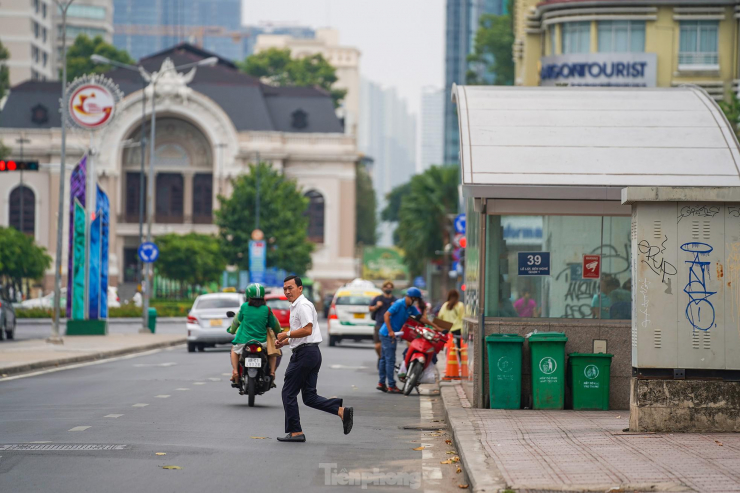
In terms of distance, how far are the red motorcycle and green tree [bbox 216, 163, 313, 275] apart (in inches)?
2083

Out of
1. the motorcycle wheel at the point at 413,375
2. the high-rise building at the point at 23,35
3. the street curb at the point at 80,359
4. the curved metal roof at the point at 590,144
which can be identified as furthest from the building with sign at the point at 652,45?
the high-rise building at the point at 23,35

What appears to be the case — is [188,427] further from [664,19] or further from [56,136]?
[56,136]

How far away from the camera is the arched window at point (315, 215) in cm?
8431

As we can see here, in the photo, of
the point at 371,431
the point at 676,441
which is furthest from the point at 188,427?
the point at 676,441

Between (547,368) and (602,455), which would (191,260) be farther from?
(602,455)

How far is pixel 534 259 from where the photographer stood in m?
15.4

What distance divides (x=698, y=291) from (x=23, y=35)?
360 feet

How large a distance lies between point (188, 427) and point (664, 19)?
3582 cm

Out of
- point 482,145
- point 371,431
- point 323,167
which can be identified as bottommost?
point 371,431

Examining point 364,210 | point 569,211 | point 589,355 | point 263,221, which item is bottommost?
point 589,355

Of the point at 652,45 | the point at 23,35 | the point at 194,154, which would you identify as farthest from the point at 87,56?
the point at 652,45

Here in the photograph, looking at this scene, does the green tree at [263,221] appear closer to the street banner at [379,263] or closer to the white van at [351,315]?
the street banner at [379,263]

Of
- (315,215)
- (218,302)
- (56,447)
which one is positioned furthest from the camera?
(315,215)

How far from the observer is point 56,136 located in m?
79.7
